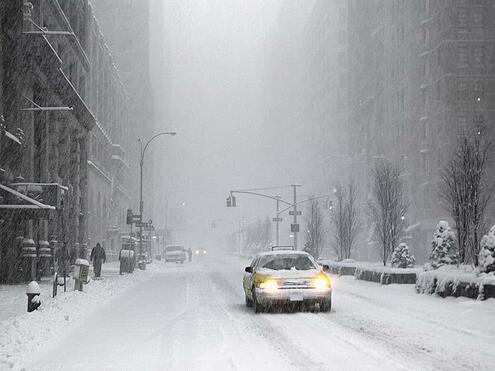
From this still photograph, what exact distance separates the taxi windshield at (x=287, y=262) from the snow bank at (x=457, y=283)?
4.96 m

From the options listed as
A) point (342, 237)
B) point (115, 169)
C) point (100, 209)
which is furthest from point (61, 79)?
point (115, 169)

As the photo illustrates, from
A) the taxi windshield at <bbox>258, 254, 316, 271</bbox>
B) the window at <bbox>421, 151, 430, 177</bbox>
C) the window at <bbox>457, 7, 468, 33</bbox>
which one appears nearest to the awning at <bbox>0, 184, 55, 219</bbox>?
the taxi windshield at <bbox>258, 254, 316, 271</bbox>

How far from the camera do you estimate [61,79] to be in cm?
4044

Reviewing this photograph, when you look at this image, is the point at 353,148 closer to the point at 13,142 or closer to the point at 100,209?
the point at 100,209

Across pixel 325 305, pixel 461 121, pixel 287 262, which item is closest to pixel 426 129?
pixel 461 121

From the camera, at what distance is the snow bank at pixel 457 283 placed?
2028 centimetres

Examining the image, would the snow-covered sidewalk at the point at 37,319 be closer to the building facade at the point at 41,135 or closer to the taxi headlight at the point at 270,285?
the building facade at the point at 41,135

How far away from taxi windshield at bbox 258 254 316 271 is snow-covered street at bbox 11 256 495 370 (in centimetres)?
137

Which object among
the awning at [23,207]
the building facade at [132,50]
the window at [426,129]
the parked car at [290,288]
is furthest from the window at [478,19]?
the building facade at [132,50]

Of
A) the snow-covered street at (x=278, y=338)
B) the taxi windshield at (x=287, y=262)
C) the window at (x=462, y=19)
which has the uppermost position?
the window at (x=462, y=19)

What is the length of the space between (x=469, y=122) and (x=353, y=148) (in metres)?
54.7

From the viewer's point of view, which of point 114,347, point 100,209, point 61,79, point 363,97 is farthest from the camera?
point 363,97

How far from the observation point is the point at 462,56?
8050 cm

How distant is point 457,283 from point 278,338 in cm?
1028
